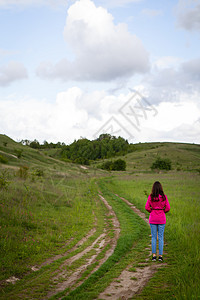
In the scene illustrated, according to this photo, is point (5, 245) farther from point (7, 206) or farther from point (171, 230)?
point (171, 230)

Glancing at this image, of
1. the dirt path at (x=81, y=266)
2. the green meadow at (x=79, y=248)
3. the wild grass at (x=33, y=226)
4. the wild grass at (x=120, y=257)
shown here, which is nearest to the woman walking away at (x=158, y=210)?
the green meadow at (x=79, y=248)

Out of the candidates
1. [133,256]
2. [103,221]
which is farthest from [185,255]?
[103,221]

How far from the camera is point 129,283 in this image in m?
5.23

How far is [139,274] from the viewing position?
571 centimetres

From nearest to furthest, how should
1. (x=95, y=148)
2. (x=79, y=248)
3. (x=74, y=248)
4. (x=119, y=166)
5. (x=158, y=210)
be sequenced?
(x=158, y=210), (x=79, y=248), (x=74, y=248), (x=119, y=166), (x=95, y=148)

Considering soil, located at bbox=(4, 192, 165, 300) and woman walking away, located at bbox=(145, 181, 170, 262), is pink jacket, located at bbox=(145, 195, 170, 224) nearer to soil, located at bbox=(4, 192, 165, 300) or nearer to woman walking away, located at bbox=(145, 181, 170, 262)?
woman walking away, located at bbox=(145, 181, 170, 262)

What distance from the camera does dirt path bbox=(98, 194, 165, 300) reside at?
4.70 meters

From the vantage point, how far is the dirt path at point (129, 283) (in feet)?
15.4

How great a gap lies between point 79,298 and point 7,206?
7572mm

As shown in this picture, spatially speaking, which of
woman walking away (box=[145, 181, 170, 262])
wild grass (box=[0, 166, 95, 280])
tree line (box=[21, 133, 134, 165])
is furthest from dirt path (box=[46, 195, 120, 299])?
tree line (box=[21, 133, 134, 165])

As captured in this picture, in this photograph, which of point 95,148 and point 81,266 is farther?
point 95,148

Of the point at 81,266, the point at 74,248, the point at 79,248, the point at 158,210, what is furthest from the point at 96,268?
the point at 158,210

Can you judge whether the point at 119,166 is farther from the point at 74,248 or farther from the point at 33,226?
the point at 74,248

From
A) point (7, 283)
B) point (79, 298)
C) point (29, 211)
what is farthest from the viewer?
point (29, 211)
